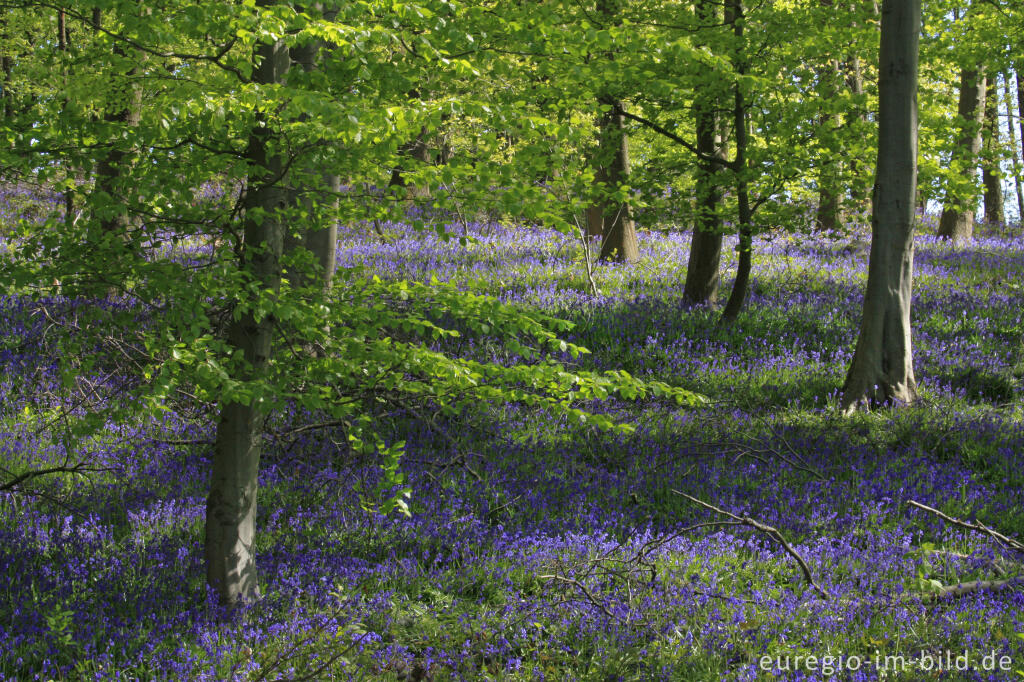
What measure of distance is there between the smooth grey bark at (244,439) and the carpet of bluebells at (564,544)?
0.79ft

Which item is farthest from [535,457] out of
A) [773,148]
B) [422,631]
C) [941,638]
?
[773,148]

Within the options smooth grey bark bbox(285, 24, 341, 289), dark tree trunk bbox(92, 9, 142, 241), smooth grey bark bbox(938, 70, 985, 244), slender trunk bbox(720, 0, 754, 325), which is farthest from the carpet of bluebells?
smooth grey bark bbox(938, 70, 985, 244)

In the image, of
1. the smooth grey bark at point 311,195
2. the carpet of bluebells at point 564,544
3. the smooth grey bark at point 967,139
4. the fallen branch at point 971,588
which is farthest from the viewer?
the smooth grey bark at point 967,139

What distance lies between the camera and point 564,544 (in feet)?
15.4

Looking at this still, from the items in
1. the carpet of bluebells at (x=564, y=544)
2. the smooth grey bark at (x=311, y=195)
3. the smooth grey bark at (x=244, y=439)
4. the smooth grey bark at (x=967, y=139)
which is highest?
the smooth grey bark at (x=967, y=139)

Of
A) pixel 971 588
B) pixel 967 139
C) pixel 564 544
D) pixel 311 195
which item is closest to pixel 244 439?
pixel 311 195

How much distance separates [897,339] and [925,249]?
971 cm

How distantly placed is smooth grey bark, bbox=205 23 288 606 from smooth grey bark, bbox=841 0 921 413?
6.00 metres

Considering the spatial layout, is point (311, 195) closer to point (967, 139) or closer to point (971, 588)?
point (971, 588)

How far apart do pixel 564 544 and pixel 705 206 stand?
5903 mm

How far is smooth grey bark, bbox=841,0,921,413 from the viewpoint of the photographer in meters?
7.36

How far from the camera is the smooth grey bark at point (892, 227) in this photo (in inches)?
290

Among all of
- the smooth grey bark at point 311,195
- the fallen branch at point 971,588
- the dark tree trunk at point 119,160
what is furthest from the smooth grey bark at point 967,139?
the dark tree trunk at point 119,160

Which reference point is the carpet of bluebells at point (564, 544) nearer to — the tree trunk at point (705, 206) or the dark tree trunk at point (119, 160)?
the dark tree trunk at point (119, 160)
